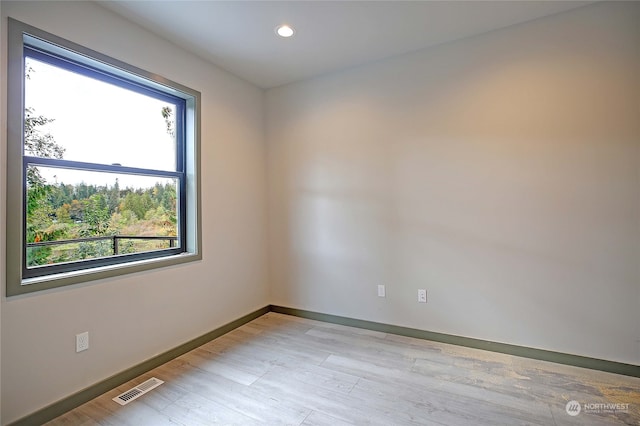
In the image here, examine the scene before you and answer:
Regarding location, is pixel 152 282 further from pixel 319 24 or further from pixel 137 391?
pixel 319 24

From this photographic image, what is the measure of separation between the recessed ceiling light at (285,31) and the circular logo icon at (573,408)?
313 centimetres

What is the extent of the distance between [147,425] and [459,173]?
2.80 metres

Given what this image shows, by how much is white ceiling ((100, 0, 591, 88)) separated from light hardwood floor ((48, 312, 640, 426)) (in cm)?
260

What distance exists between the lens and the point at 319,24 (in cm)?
234

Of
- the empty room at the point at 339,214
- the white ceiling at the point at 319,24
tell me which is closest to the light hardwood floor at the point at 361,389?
the empty room at the point at 339,214

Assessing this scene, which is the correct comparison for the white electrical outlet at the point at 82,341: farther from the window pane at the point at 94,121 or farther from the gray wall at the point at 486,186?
the gray wall at the point at 486,186

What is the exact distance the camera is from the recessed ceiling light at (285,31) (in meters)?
2.36

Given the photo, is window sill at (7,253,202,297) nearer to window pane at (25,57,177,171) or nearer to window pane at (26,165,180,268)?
window pane at (26,165,180,268)

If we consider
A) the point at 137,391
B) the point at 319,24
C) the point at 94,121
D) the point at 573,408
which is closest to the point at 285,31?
Answer: the point at 319,24

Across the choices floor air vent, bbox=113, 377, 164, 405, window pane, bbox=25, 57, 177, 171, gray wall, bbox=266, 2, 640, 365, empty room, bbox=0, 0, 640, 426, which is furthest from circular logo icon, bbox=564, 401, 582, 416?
window pane, bbox=25, 57, 177, 171

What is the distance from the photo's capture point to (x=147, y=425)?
171cm

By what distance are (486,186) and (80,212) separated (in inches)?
119

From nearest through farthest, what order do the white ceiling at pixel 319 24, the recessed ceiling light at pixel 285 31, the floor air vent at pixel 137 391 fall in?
the floor air vent at pixel 137 391 → the white ceiling at pixel 319 24 → the recessed ceiling light at pixel 285 31

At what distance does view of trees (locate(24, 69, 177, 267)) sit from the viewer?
1.84 m
